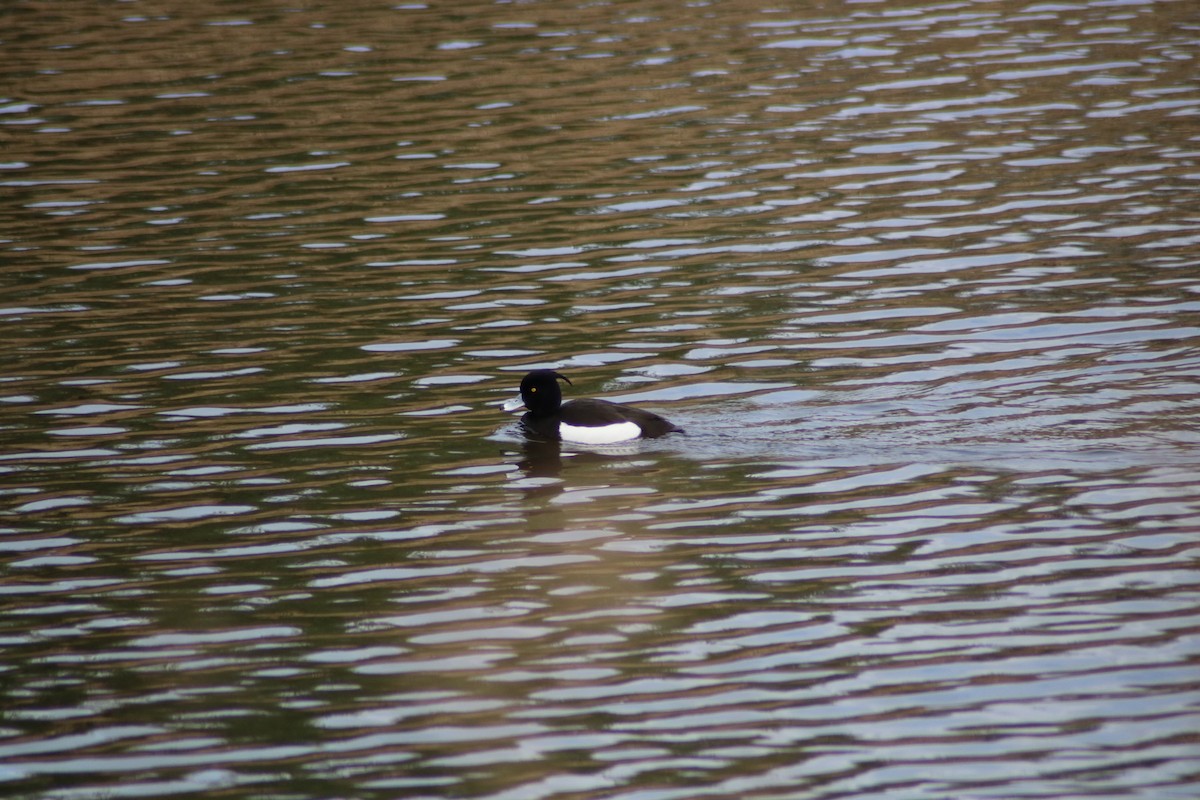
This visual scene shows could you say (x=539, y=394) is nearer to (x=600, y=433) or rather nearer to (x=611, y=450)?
(x=600, y=433)

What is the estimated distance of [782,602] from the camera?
9.35m

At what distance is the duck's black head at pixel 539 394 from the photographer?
1284cm

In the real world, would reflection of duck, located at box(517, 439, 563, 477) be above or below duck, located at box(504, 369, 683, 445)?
below

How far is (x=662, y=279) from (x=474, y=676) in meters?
8.48

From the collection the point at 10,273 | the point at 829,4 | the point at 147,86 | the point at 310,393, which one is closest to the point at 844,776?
the point at 310,393

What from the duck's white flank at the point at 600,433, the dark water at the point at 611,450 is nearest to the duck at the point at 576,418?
the duck's white flank at the point at 600,433

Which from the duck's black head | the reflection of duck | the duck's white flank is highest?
the duck's black head

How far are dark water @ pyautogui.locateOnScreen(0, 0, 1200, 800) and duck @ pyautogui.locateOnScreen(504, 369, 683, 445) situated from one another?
0.57ft

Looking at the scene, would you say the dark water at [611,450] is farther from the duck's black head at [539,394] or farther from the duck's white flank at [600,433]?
the duck's black head at [539,394]

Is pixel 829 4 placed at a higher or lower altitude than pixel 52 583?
higher

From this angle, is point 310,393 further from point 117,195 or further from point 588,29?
point 588,29

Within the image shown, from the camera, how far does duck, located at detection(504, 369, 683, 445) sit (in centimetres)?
1238

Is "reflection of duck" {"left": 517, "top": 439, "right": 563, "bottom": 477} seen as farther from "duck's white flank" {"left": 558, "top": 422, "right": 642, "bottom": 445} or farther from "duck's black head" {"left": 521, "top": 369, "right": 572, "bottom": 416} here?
"duck's black head" {"left": 521, "top": 369, "right": 572, "bottom": 416}

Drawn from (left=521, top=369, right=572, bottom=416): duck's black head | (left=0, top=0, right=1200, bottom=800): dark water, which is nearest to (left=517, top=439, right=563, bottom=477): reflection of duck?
(left=0, top=0, right=1200, bottom=800): dark water
